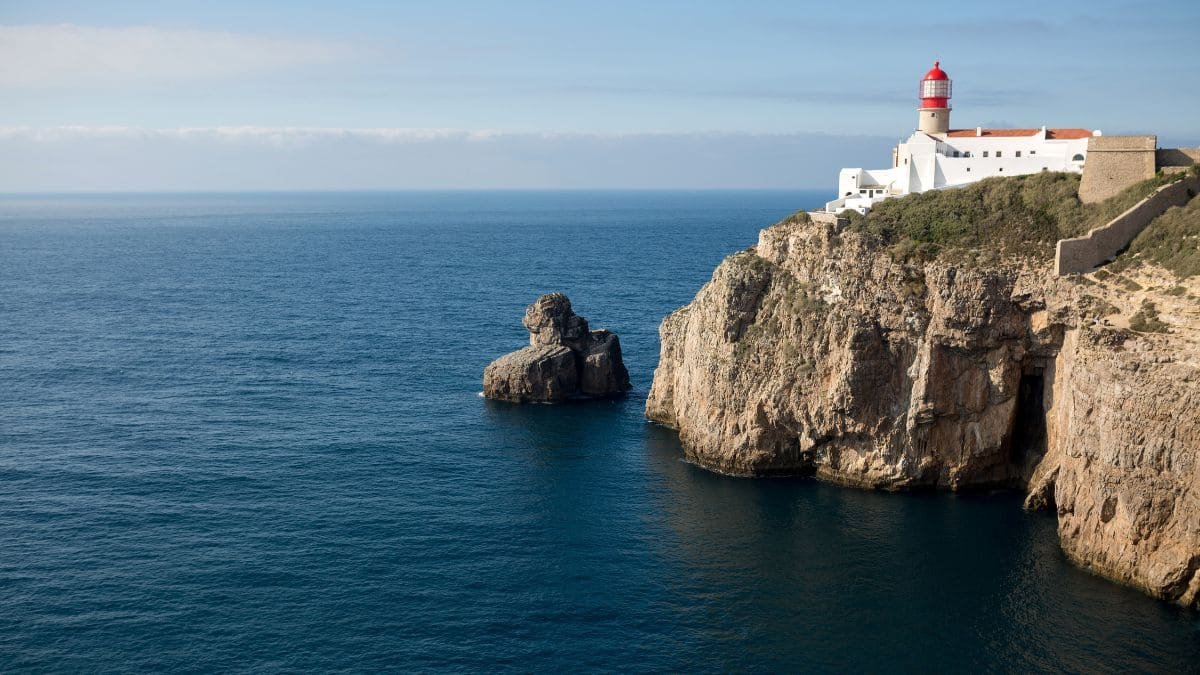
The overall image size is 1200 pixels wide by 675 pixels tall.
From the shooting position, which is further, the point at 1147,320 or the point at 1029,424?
the point at 1029,424

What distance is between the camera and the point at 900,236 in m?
61.5

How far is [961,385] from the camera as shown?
56.4 m

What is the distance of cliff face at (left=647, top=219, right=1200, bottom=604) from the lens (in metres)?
44.0

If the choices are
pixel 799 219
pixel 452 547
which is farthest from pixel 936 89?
pixel 452 547

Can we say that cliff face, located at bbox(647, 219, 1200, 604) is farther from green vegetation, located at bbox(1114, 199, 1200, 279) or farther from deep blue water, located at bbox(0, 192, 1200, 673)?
green vegetation, located at bbox(1114, 199, 1200, 279)

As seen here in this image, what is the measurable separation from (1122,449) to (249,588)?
41.4 m

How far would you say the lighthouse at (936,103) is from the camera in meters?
77.0

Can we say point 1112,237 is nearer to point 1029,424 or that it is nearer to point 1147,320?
point 1147,320

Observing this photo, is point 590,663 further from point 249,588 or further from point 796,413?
point 796,413

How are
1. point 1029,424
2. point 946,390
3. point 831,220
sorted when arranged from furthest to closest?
point 831,220 < point 1029,424 < point 946,390

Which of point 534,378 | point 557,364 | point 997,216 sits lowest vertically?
point 534,378

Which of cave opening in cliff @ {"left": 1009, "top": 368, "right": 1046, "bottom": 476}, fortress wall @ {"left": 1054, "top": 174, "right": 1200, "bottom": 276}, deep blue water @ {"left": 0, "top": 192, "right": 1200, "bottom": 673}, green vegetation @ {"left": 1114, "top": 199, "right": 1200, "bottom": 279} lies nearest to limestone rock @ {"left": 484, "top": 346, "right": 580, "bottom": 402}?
deep blue water @ {"left": 0, "top": 192, "right": 1200, "bottom": 673}

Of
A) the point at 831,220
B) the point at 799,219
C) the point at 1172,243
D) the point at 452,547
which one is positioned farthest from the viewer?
the point at 799,219

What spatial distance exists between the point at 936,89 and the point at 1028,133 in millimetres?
8124
